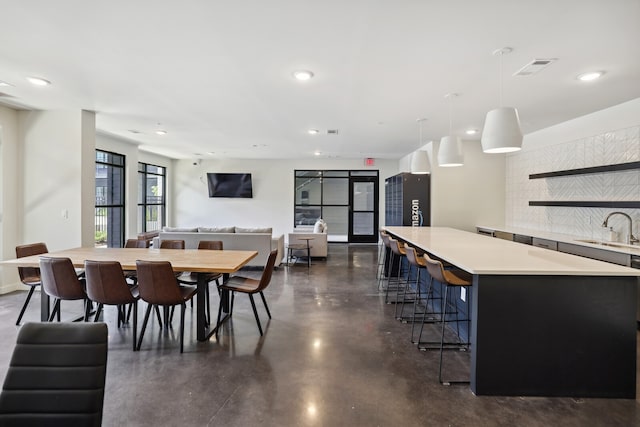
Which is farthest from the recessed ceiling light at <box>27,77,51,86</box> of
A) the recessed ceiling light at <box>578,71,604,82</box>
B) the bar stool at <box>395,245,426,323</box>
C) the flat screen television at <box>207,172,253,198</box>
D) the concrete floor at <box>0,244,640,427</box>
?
the flat screen television at <box>207,172,253,198</box>

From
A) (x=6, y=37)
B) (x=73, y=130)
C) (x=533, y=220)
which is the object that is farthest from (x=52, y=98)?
(x=533, y=220)

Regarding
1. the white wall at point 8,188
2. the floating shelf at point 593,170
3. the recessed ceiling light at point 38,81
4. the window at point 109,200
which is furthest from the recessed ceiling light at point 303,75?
the window at point 109,200

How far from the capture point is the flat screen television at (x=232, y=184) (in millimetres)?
9719

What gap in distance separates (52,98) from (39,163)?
44.5 inches

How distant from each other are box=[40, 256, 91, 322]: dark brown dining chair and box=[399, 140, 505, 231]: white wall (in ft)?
19.1

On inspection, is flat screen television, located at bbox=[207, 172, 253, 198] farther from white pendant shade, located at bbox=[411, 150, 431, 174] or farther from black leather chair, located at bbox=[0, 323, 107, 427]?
black leather chair, located at bbox=[0, 323, 107, 427]

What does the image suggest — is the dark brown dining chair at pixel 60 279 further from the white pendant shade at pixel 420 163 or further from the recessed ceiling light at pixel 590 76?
the recessed ceiling light at pixel 590 76

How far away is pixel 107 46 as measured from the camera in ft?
8.75

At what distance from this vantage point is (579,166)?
471 centimetres

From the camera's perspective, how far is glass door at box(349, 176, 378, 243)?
32.2 ft

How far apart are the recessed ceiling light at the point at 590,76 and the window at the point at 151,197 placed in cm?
893

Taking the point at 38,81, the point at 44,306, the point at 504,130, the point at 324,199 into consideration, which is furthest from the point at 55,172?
the point at 324,199

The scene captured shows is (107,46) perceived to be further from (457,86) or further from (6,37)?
(457,86)

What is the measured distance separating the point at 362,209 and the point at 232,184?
3985 mm
